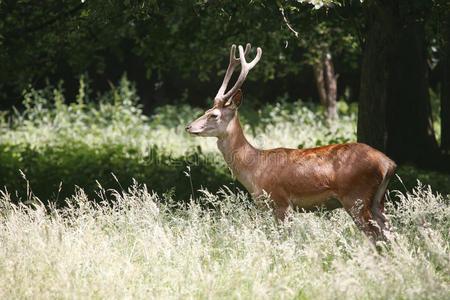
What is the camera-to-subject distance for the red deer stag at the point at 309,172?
491 cm

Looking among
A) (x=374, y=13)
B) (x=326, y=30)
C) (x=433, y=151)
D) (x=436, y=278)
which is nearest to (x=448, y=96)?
(x=433, y=151)

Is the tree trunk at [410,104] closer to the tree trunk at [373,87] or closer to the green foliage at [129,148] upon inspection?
the green foliage at [129,148]

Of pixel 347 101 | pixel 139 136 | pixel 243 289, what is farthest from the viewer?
pixel 347 101

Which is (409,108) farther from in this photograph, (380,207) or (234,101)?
(234,101)

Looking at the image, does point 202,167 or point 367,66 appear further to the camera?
point 202,167

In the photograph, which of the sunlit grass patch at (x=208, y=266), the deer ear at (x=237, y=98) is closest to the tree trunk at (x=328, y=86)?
the deer ear at (x=237, y=98)

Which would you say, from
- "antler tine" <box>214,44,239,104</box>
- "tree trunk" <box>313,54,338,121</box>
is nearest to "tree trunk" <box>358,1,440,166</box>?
"tree trunk" <box>313,54,338,121</box>

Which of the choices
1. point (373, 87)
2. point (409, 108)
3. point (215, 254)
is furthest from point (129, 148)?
point (215, 254)

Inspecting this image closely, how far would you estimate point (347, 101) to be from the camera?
55.5 ft

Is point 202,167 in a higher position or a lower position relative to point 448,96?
lower

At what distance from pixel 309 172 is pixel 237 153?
0.72m

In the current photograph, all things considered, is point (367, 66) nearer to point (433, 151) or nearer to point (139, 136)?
point (433, 151)

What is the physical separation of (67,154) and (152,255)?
5.88m

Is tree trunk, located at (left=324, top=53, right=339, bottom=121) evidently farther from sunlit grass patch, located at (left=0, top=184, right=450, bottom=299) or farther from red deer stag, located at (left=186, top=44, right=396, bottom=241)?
sunlit grass patch, located at (left=0, top=184, right=450, bottom=299)
